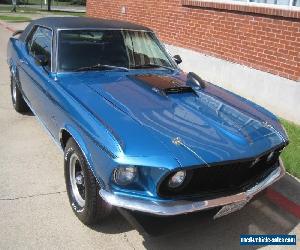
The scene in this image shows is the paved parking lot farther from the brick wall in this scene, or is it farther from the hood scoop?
the brick wall

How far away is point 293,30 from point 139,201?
4.73 metres

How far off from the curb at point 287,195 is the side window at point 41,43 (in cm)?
279

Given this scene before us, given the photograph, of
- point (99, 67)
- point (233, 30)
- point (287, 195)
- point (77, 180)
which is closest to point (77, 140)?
point (77, 180)

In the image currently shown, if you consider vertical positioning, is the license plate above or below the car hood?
below

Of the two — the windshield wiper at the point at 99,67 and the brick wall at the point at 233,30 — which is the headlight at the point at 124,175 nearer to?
the windshield wiper at the point at 99,67

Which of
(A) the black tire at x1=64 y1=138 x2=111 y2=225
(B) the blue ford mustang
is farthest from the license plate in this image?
(A) the black tire at x1=64 y1=138 x2=111 y2=225

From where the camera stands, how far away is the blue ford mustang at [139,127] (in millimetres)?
2951

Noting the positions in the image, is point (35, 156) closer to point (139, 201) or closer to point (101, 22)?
point (101, 22)

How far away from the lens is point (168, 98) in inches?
154

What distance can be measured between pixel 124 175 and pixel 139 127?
446 millimetres

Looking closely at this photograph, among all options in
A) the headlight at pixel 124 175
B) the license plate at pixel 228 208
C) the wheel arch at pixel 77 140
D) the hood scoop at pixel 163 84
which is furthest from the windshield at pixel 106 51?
the license plate at pixel 228 208

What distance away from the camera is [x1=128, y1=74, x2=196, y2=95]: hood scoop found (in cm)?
406

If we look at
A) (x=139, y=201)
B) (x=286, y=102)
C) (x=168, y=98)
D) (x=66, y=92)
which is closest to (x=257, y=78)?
(x=286, y=102)

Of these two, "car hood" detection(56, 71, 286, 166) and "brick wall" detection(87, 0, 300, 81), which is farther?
"brick wall" detection(87, 0, 300, 81)
